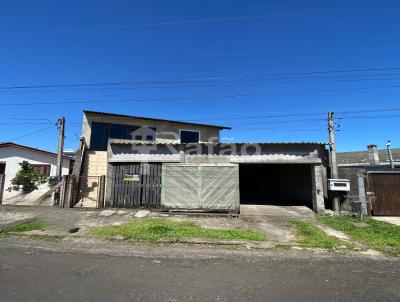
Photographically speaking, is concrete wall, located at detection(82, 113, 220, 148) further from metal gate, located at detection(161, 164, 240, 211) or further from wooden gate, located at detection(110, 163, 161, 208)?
metal gate, located at detection(161, 164, 240, 211)

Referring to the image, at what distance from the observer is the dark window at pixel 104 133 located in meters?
17.8

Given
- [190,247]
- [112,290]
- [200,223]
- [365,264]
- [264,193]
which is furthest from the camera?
[264,193]

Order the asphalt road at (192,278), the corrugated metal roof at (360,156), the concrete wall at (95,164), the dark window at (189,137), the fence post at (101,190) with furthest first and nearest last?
the corrugated metal roof at (360,156) < the dark window at (189,137) < the concrete wall at (95,164) < the fence post at (101,190) < the asphalt road at (192,278)

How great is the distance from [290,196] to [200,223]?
31.9ft

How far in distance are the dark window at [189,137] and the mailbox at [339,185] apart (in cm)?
1013

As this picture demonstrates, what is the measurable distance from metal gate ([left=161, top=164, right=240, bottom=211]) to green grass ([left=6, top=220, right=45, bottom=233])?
5015mm

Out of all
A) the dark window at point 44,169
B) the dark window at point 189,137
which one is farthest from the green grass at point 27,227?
the dark window at point 44,169

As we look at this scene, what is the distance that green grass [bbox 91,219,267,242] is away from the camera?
26.5ft

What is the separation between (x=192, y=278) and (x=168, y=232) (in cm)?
388

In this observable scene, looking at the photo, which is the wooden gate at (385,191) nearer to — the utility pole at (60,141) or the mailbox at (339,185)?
the mailbox at (339,185)

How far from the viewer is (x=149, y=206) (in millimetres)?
13156

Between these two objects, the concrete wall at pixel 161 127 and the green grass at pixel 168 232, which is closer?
the green grass at pixel 168 232

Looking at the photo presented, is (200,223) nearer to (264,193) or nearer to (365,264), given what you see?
(365,264)

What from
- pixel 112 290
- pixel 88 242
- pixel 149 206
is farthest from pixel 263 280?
pixel 149 206
